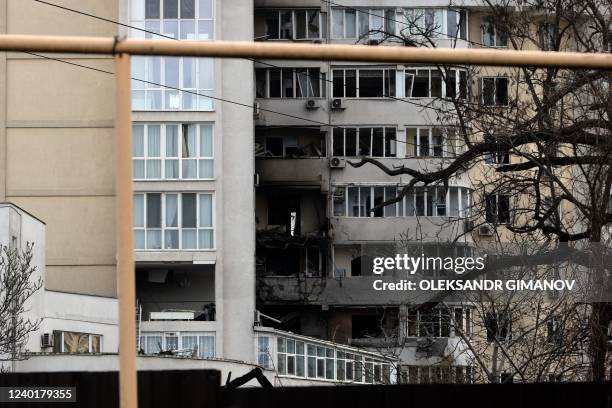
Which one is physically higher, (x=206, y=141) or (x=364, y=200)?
(x=206, y=141)

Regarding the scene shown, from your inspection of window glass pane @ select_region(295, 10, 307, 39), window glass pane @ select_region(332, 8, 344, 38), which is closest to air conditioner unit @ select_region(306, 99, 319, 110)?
window glass pane @ select_region(295, 10, 307, 39)

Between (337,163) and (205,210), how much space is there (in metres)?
6.19

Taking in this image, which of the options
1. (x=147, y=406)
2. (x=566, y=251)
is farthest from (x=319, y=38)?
(x=147, y=406)

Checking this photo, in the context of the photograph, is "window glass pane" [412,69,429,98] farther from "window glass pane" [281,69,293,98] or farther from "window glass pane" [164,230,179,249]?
"window glass pane" [164,230,179,249]

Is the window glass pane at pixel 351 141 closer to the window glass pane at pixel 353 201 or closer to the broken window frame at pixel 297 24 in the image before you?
the window glass pane at pixel 353 201

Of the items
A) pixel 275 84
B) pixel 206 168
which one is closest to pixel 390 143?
pixel 275 84

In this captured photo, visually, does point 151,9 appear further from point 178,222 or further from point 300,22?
point 300,22

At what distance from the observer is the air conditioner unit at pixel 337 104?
44.5 meters

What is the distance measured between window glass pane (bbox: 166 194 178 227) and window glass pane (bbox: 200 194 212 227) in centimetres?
78

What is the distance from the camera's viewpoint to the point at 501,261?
1435cm

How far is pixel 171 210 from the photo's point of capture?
3947 centimetres

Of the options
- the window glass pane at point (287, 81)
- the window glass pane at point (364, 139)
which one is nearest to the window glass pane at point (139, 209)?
the window glass pane at point (287, 81)

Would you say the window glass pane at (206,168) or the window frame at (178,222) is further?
the window glass pane at (206,168)

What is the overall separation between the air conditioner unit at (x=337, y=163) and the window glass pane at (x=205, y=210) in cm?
578
